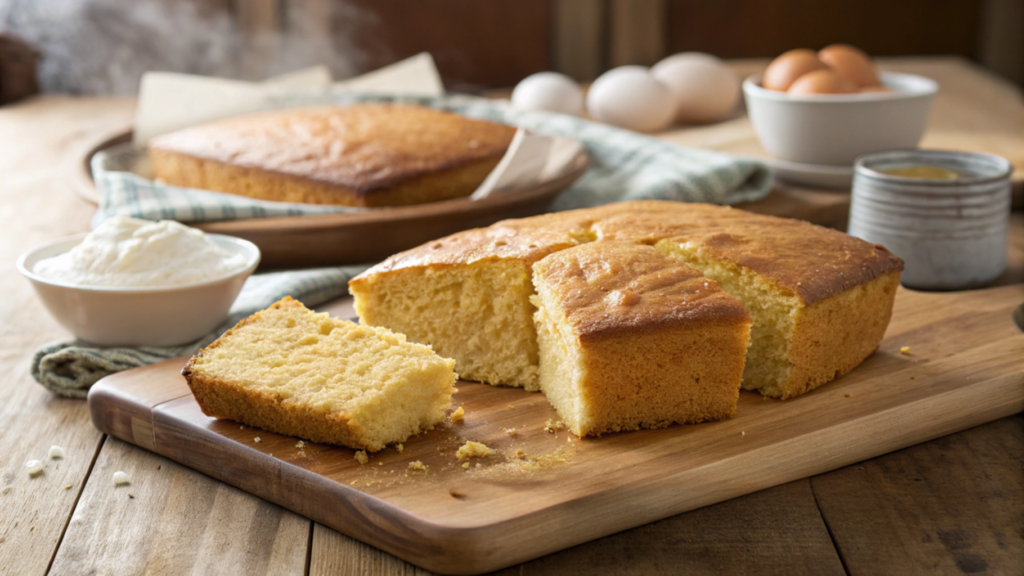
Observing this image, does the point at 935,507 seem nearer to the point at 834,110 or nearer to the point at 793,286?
the point at 793,286

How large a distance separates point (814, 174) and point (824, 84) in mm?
316

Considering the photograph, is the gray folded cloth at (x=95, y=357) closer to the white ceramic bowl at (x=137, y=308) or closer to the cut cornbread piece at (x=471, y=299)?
the white ceramic bowl at (x=137, y=308)

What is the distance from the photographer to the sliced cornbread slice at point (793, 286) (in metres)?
1.94

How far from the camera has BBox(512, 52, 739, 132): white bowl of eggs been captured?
3.98m

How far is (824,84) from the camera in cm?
319

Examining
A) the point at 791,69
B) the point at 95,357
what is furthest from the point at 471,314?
the point at 791,69

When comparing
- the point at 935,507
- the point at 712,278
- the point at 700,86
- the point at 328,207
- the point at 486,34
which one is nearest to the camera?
the point at 935,507

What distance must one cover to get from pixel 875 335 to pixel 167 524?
160cm

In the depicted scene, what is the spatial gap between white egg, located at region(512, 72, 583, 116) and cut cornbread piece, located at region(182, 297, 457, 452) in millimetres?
2357

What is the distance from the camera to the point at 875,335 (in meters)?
2.14

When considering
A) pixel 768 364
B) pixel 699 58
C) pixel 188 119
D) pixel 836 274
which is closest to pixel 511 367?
pixel 768 364

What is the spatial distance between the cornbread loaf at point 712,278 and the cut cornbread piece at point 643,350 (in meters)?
0.14

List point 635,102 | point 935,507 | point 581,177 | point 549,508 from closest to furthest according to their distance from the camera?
point 549,508 → point 935,507 → point 581,177 → point 635,102

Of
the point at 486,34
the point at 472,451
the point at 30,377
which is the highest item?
the point at 472,451
